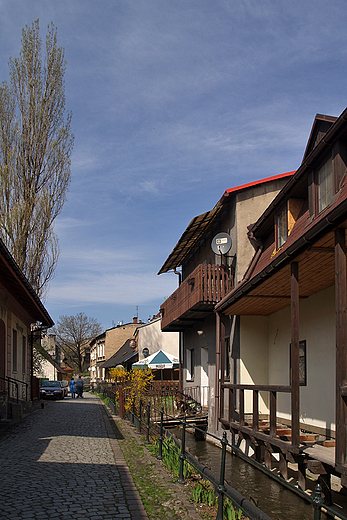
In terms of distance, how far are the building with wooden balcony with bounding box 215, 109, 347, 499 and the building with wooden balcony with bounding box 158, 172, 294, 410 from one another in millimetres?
824

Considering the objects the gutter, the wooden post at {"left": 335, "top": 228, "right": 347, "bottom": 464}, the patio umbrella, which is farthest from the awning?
the wooden post at {"left": 335, "top": 228, "right": 347, "bottom": 464}

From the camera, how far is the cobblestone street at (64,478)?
562 cm

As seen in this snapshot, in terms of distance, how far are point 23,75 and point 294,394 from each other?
884 inches

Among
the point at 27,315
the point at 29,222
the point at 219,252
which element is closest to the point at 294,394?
the point at 219,252

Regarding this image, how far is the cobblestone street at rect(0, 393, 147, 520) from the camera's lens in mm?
5621

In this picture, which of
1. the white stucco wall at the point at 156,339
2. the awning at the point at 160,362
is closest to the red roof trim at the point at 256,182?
the awning at the point at 160,362

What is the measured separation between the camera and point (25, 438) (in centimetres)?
1139

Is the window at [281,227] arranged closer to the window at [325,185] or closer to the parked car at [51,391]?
the window at [325,185]

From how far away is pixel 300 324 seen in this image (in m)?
11.0

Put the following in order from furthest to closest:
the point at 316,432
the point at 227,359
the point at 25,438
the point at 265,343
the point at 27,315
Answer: the point at 27,315, the point at 227,359, the point at 265,343, the point at 25,438, the point at 316,432

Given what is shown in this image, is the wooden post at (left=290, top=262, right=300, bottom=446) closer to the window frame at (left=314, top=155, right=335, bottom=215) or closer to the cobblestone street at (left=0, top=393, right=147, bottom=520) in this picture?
the window frame at (left=314, top=155, right=335, bottom=215)

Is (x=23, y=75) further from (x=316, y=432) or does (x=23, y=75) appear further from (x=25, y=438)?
(x=316, y=432)

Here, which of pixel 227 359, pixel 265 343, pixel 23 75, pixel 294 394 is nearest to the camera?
pixel 294 394

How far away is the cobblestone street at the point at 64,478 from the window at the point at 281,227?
18.8ft
